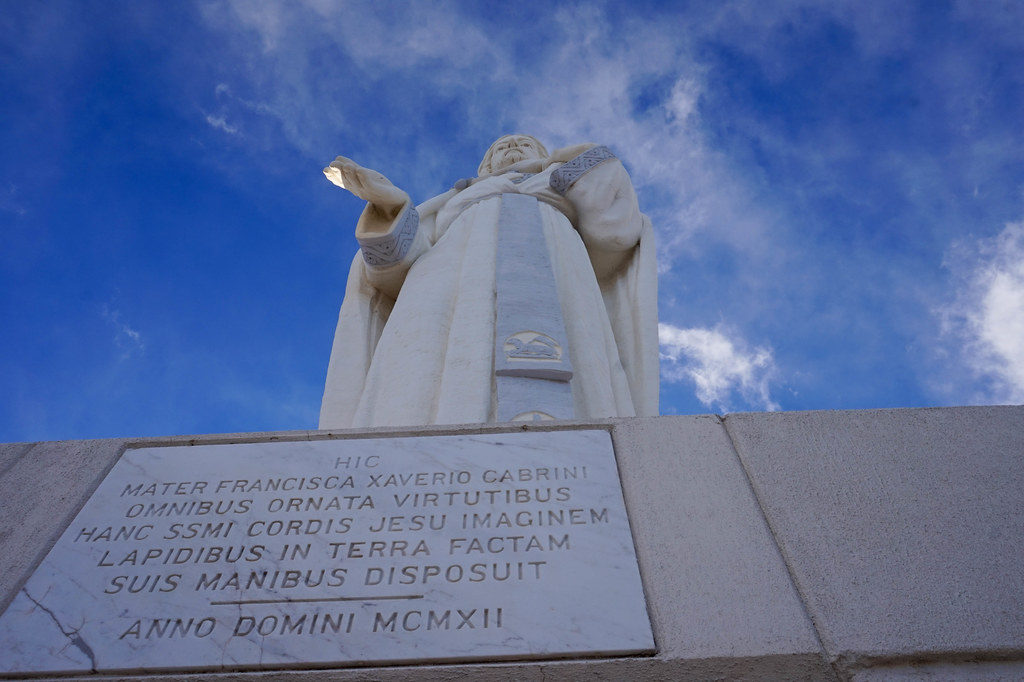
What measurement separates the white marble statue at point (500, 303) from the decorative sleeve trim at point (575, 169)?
0.04 feet

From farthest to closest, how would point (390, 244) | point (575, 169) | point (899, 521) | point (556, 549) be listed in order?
1. point (575, 169)
2. point (390, 244)
3. point (899, 521)
4. point (556, 549)

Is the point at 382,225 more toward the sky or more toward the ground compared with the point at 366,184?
more toward the sky

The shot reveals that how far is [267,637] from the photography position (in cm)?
264

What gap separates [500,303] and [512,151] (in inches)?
186

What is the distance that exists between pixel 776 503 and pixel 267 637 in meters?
1.89

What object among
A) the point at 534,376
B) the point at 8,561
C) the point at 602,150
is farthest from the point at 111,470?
the point at 602,150

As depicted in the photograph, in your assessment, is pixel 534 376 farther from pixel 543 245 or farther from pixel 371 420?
pixel 543 245

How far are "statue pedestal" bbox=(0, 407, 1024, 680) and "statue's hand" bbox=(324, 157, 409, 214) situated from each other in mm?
2785

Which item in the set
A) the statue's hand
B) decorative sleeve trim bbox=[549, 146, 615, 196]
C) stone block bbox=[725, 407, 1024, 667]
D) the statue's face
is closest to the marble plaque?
stone block bbox=[725, 407, 1024, 667]

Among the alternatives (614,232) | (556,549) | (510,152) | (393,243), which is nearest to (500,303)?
(393,243)

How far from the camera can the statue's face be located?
380 inches

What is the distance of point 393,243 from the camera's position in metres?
6.31

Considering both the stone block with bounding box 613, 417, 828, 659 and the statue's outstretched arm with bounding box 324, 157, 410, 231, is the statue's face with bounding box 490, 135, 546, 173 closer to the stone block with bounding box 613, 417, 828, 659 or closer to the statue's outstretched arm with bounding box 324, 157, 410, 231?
the statue's outstretched arm with bounding box 324, 157, 410, 231

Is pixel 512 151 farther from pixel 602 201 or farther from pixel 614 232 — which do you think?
pixel 614 232
